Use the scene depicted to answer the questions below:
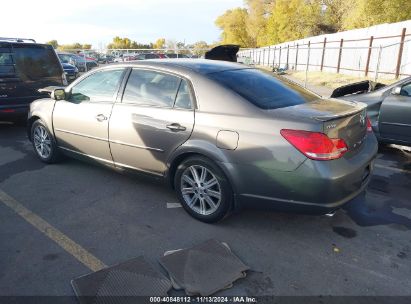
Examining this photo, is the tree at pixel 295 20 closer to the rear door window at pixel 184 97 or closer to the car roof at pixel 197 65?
the car roof at pixel 197 65

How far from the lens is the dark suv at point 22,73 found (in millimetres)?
6918

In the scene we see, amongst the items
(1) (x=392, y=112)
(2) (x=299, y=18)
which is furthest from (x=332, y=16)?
(1) (x=392, y=112)

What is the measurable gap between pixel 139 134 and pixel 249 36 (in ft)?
256

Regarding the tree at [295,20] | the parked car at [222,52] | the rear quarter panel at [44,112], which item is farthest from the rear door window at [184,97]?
the tree at [295,20]

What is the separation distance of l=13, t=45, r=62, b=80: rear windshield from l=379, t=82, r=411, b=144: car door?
6.54m

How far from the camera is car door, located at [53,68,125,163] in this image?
4293 millimetres

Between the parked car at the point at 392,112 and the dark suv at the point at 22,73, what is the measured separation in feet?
20.8

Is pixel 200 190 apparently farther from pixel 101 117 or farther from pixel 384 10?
pixel 384 10

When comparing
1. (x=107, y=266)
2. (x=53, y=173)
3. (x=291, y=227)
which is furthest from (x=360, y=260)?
(x=53, y=173)

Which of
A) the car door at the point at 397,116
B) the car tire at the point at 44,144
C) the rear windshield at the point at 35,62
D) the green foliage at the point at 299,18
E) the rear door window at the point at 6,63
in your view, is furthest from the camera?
the green foliage at the point at 299,18

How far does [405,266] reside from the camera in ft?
9.59

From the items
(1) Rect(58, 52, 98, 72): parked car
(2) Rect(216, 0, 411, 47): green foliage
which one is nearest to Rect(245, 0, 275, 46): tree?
(2) Rect(216, 0, 411, 47): green foliage

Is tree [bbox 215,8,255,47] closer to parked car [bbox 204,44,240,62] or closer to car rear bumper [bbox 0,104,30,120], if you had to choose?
parked car [bbox 204,44,240,62]

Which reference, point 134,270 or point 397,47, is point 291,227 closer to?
point 134,270
